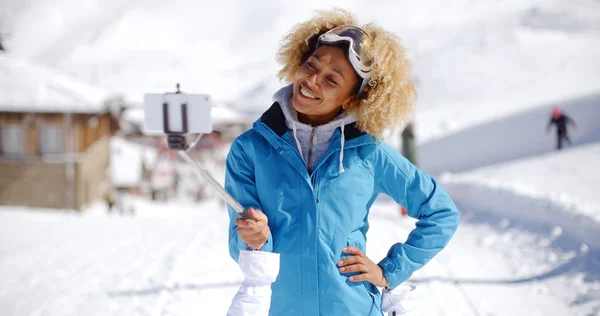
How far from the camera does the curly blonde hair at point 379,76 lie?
2164 mm

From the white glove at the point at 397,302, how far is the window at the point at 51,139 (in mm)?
29650

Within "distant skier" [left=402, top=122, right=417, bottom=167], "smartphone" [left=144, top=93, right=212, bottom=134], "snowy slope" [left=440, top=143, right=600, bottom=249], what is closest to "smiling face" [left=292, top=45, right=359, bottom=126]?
"smartphone" [left=144, top=93, right=212, bottom=134]

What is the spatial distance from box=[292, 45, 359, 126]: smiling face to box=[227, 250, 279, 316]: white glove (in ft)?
2.12

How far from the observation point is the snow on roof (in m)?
27.8

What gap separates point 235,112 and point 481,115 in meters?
29.0

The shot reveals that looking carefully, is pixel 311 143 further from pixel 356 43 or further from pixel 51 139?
pixel 51 139

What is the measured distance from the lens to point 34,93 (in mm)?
28219

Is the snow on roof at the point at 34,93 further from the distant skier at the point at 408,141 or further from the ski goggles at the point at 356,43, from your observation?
the ski goggles at the point at 356,43

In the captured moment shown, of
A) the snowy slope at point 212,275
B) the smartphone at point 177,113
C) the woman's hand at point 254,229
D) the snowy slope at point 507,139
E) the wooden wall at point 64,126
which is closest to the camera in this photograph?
the smartphone at point 177,113

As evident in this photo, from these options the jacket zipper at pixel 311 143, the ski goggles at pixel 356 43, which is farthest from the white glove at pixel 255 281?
the ski goggles at pixel 356 43

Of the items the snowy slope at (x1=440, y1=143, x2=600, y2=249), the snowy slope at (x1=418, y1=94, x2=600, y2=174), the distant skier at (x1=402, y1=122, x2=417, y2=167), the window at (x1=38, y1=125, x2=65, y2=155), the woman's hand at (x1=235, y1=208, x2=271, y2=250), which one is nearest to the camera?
the woman's hand at (x1=235, y1=208, x2=271, y2=250)

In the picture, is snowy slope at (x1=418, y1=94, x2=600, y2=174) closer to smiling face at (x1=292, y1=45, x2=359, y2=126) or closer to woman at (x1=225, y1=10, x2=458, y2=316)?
woman at (x1=225, y1=10, x2=458, y2=316)

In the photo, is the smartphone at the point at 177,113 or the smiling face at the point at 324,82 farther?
the smiling face at the point at 324,82

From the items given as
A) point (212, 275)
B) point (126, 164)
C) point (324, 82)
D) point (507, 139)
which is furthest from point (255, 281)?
point (126, 164)
